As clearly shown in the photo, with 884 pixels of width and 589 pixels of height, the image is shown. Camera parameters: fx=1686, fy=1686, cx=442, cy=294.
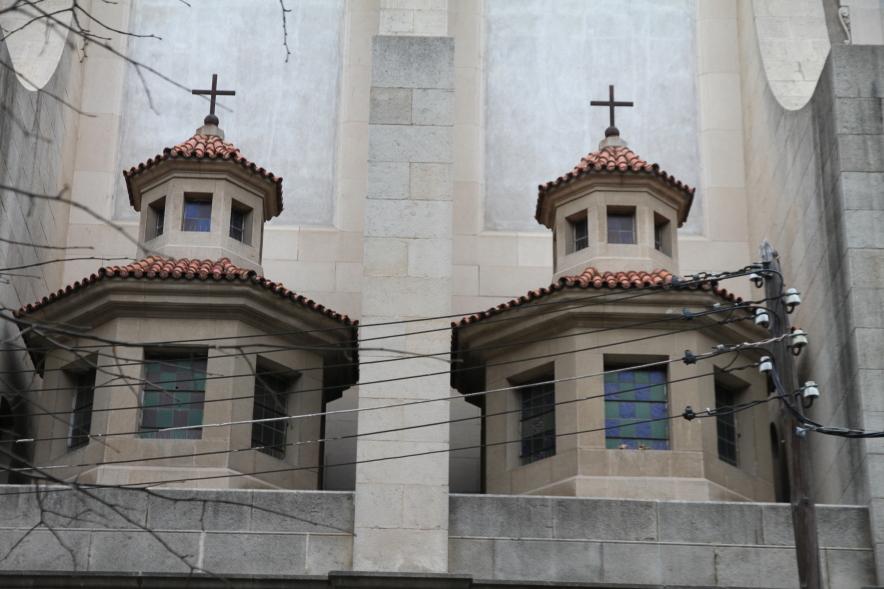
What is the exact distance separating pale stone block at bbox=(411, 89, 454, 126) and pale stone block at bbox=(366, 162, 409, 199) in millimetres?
849

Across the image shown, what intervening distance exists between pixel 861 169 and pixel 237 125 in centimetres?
1249

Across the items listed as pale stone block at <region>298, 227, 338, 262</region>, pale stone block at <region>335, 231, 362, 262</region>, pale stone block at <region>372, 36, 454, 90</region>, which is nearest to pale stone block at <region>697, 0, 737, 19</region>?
pale stone block at <region>335, 231, 362, 262</region>

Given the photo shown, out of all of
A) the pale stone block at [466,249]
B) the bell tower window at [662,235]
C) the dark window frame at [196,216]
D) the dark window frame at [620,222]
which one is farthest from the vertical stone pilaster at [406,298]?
the pale stone block at [466,249]

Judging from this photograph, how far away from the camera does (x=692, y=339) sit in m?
25.4

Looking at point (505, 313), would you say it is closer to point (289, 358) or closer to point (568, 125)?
point (289, 358)

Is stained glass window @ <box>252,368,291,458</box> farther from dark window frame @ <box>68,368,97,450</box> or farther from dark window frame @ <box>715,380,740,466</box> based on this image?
dark window frame @ <box>715,380,740,466</box>

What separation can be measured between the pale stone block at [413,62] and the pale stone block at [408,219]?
207 centimetres

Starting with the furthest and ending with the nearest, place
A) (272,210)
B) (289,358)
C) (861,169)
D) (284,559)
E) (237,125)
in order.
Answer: (237,125)
(272,210)
(289,358)
(861,169)
(284,559)

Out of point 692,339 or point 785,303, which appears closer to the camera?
point 785,303

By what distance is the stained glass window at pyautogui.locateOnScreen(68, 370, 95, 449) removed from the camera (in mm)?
25531

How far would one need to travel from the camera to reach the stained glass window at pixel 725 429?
25469 millimetres

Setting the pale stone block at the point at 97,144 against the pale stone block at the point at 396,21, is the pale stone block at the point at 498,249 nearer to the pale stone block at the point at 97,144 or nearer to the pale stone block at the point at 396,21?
the pale stone block at the point at 396,21

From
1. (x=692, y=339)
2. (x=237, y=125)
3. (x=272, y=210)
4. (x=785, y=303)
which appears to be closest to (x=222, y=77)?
(x=237, y=125)

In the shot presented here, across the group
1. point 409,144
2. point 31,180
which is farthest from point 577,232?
point 31,180
